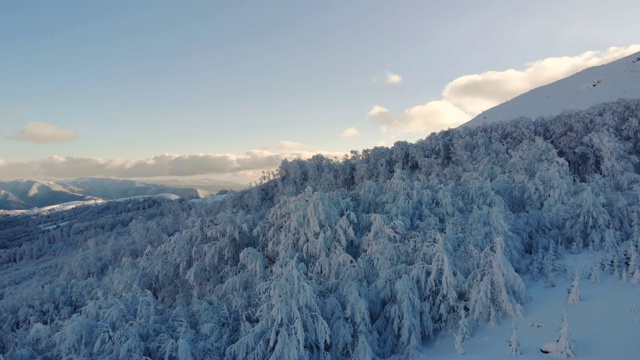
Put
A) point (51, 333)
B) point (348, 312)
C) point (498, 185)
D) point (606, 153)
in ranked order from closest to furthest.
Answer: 1. point (348, 312)
2. point (51, 333)
3. point (498, 185)
4. point (606, 153)

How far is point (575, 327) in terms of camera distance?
11008 mm

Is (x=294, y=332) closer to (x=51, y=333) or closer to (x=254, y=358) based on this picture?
(x=254, y=358)

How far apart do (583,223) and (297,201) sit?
14.6m

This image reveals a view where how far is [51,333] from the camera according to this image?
48.8 feet

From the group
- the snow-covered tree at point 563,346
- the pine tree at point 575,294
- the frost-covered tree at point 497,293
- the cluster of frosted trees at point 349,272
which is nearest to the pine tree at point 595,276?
the cluster of frosted trees at point 349,272

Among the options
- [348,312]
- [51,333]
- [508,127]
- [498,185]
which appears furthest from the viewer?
[508,127]

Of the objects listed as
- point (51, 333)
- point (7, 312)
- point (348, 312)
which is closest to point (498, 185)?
point (348, 312)

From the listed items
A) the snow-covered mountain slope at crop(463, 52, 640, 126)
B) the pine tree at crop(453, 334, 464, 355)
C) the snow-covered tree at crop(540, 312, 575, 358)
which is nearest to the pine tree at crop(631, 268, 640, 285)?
the snow-covered tree at crop(540, 312, 575, 358)

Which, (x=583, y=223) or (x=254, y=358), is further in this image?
(x=583, y=223)

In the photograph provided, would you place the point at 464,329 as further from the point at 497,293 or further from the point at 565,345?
the point at 565,345

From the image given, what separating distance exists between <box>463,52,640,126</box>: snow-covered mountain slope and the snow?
153 feet

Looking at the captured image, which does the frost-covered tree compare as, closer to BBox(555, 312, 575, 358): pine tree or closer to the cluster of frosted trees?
the cluster of frosted trees

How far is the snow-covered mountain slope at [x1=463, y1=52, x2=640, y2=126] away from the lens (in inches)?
2096

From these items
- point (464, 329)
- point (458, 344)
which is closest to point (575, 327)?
point (464, 329)
